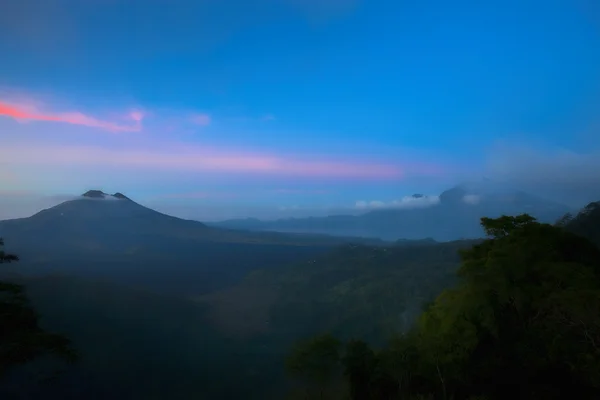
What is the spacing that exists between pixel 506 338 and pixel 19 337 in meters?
23.0

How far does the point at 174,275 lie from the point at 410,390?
18135 centimetres

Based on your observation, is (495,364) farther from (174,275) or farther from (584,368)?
(174,275)

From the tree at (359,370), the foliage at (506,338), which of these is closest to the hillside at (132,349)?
the tree at (359,370)

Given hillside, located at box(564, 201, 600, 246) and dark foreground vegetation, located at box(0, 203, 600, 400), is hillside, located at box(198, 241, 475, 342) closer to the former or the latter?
dark foreground vegetation, located at box(0, 203, 600, 400)

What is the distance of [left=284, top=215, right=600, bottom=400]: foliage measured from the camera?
65.5ft

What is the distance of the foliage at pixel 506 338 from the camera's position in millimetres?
19969

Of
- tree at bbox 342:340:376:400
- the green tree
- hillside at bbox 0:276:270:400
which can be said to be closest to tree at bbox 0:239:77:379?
the green tree

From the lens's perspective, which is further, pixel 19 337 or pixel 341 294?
pixel 341 294

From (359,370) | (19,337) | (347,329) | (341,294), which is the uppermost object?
(19,337)

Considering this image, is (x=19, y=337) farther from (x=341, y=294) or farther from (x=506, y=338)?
(x=341, y=294)

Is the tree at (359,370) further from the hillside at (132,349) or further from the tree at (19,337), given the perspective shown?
the hillside at (132,349)

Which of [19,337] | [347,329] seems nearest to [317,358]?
[19,337]

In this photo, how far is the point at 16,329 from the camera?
17.0 m

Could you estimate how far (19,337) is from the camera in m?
16.2
